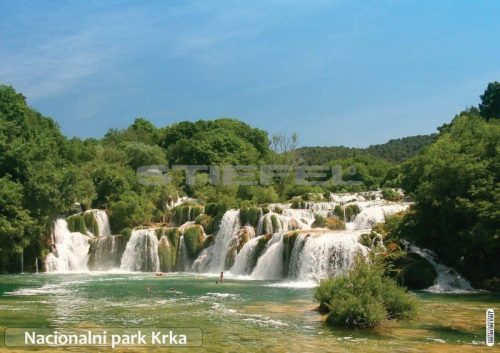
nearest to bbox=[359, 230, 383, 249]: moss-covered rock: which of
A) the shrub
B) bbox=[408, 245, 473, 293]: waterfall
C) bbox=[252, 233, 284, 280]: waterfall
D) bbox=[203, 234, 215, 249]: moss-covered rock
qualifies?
bbox=[408, 245, 473, 293]: waterfall

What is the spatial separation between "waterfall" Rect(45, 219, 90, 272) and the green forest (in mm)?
1077

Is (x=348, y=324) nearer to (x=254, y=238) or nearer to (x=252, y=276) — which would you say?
(x=252, y=276)

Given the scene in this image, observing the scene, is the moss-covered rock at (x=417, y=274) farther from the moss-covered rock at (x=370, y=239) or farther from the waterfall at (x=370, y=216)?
the waterfall at (x=370, y=216)

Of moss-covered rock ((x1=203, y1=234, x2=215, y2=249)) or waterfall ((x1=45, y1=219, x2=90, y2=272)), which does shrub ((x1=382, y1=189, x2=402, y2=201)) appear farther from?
waterfall ((x1=45, y1=219, x2=90, y2=272))

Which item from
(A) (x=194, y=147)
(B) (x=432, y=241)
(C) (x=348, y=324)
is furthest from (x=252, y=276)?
(A) (x=194, y=147)

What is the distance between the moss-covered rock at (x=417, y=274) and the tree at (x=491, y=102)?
32.9 m

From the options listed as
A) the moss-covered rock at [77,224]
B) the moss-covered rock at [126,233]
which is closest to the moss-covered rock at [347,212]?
the moss-covered rock at [126,233]

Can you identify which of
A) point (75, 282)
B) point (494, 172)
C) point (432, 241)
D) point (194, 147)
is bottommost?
point (75, 282)

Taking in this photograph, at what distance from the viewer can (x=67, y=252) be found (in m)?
41.6

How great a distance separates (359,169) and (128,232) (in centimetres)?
5542

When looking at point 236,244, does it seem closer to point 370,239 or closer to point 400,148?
→ point 370,239

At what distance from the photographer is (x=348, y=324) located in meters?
16.9

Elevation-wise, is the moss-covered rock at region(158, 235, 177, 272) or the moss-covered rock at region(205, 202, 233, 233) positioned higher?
the moss-covered rock at region(205, 202, 233, 233)

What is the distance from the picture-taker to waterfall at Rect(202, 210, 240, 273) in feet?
127
